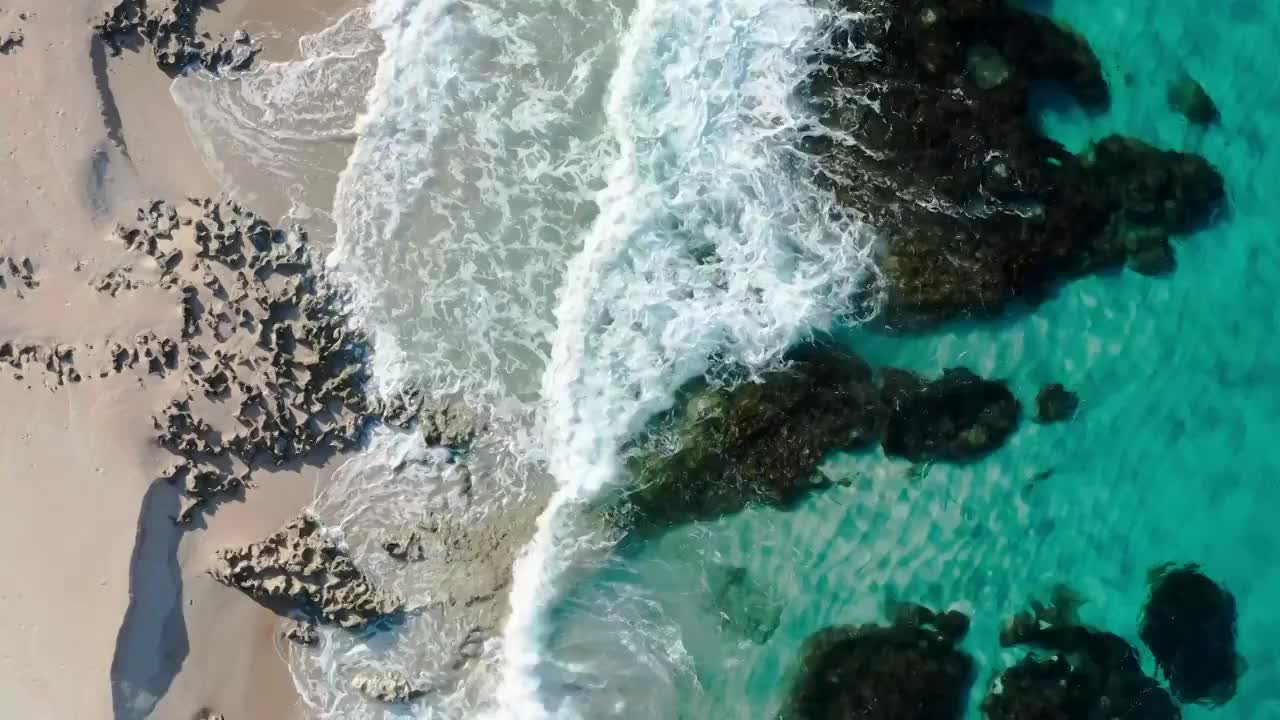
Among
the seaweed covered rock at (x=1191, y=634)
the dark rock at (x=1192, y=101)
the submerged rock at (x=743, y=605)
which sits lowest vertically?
the seaweed covered rock at (x=1191, y=634)

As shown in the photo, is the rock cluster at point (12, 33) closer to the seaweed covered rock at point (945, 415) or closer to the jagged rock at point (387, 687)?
the jagged rock at point (387, 687)

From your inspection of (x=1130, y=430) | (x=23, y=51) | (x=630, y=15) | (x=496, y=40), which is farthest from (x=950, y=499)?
(x=23, y=51)

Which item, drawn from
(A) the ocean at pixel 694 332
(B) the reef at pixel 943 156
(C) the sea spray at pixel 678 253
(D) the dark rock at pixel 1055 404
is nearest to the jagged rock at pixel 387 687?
(A) the ocean at pixel 694 332

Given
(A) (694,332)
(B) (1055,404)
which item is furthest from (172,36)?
(B) (1055,404)

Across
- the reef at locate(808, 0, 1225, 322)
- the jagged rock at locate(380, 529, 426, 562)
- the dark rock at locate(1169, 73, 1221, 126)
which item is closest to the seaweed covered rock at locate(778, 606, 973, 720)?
the reef at locate(808, 0, 1225, 322)

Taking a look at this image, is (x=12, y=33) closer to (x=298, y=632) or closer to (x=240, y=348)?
(x=240, y=348)

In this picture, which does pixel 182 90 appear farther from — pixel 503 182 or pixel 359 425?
pixel 359 425
